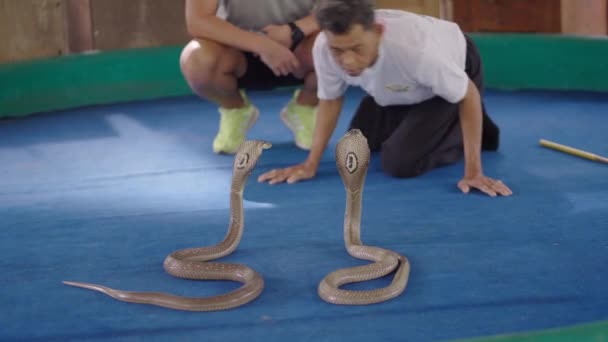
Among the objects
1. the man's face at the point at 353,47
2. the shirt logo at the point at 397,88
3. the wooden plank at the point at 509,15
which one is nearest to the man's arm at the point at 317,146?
the shirt logo at the point at 397,88

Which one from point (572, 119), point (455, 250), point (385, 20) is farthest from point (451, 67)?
point (572, 119)

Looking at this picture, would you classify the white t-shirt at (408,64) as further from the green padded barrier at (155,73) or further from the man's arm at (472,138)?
the green padded barrier at (155,73)

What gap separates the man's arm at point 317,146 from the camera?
10.2 ft

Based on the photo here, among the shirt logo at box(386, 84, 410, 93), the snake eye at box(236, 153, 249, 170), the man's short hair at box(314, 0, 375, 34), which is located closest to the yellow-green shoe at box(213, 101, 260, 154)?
the shirt logo at box(386, 84, 410, 93)

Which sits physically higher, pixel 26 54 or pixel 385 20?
pixel 385 20

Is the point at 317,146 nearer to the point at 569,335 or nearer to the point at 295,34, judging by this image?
the point at 295,34

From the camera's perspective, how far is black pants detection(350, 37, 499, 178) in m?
3.17

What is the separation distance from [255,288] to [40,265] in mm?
646

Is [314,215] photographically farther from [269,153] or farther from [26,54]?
[26,54]

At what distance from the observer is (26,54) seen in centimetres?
525

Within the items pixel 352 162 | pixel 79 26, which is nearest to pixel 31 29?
pixel 79 26

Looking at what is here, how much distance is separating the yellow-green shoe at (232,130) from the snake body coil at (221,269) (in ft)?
4.20

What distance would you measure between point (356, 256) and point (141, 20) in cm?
369

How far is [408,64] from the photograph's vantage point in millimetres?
2854
